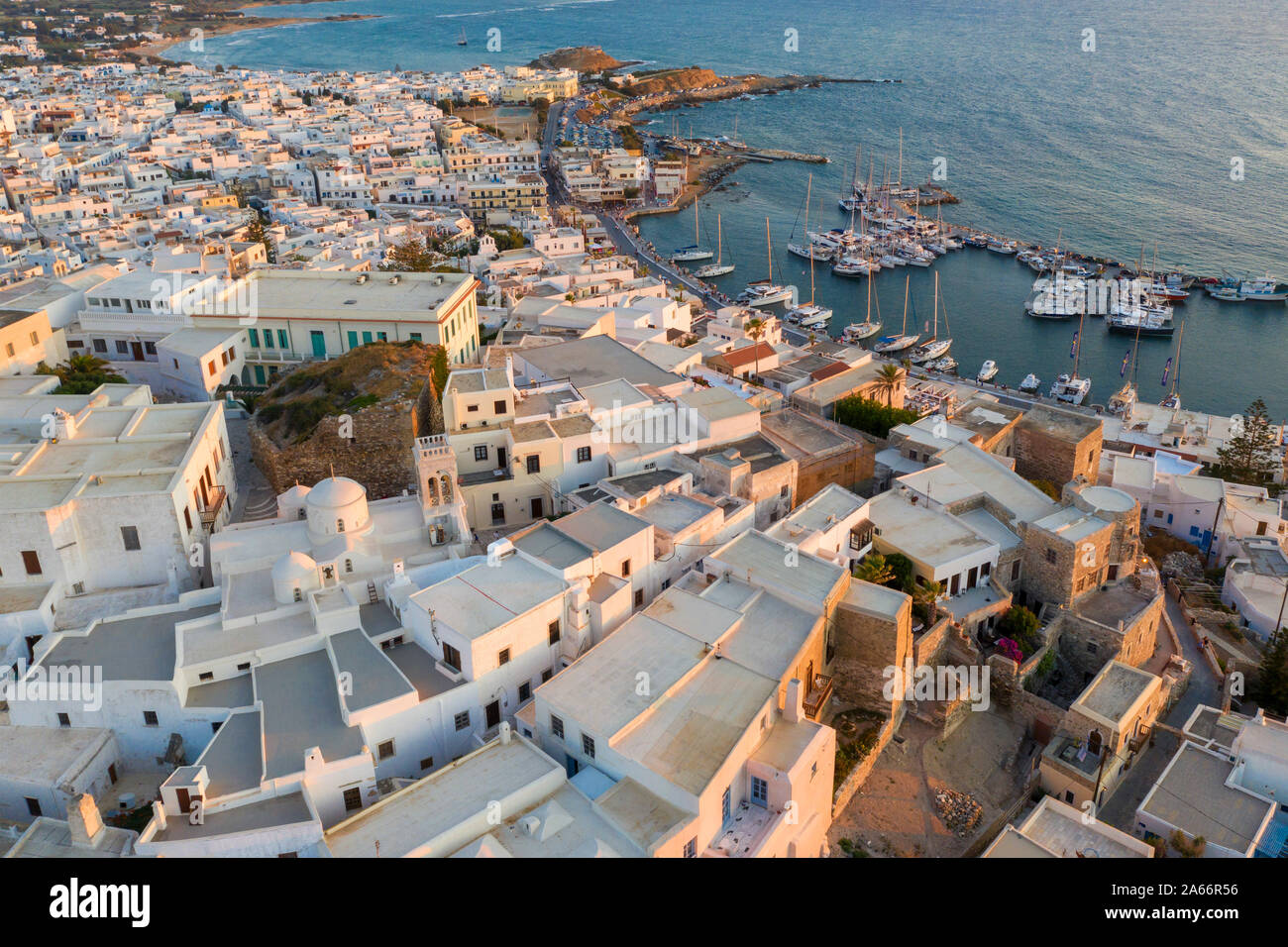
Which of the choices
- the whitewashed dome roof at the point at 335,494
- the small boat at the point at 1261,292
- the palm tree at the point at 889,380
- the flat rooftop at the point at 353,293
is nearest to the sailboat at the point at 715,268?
the palm tree at the point at 889,380

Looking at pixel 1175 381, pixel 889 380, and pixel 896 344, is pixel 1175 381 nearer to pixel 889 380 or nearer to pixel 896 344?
pixel 896 344

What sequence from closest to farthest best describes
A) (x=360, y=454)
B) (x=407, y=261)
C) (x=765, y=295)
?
(x=360, y=454), (x=407, y=261), (x=765, y=295)

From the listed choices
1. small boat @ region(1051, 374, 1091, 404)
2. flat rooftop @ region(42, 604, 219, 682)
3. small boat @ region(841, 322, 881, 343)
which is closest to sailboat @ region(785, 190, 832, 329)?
small boat @ region(841, 322, 881, 343)

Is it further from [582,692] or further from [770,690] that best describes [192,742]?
[770,690]

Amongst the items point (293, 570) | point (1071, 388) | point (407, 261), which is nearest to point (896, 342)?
point (1071, 388)

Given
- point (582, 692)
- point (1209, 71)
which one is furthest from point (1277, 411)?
point (1209, 71)

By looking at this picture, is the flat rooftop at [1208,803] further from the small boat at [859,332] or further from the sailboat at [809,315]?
the sailboat at [809,315]
